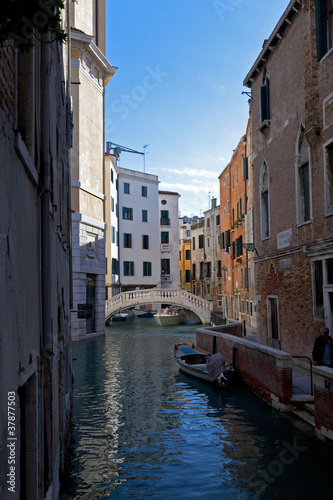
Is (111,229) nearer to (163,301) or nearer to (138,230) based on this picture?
(138,230)

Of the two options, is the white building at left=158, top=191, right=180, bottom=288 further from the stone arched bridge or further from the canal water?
the canal water

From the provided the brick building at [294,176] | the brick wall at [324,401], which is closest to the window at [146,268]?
the brick building at [294,176]

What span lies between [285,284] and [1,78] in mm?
12633

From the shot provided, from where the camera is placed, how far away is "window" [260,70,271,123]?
16250 millimetres

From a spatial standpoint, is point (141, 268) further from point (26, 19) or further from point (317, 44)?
point (26, 19)

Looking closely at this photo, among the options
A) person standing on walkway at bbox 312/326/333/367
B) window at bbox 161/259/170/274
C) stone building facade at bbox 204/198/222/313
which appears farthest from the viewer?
window at bbox 161/259/170/274

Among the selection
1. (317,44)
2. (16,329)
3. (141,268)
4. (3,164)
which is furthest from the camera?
(141,268)

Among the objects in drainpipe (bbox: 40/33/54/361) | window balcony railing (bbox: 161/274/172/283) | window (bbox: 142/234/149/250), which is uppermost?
window (bbox: 142/234/149/250)

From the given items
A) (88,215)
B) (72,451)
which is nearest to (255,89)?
(88,215)

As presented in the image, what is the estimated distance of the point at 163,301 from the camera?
35.0 m

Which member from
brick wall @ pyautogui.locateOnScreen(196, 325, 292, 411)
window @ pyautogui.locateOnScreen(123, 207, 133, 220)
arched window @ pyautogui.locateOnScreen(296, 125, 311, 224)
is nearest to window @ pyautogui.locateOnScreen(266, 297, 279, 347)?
brick wall @ pyautogui.locateOnScreen(196, 325, 292, 411)

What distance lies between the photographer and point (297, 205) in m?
13.5

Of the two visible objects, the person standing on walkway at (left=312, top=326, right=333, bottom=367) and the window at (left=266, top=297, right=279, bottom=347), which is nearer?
the person standing on walkway at (left=312, top=326, right=333, bottom=367)

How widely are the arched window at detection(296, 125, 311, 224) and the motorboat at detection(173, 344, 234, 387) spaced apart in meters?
4.38
